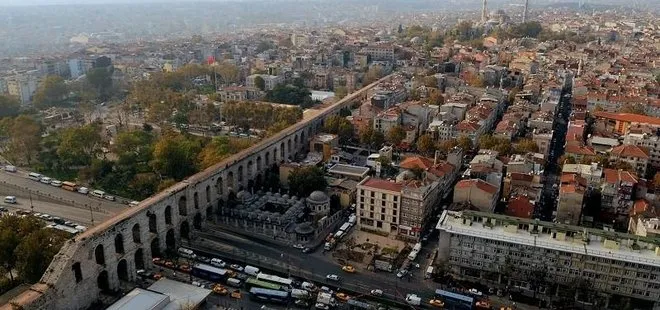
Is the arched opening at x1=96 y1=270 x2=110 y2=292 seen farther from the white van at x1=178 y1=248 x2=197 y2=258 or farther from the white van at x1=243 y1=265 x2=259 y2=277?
the white van at x1=243 y1=265 x2=259 y2=277

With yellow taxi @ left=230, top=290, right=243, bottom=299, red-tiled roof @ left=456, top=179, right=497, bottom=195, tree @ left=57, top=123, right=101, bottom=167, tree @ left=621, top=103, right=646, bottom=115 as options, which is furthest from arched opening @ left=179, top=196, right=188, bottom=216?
tree @ left=621, top=103, right=646, bottom=115

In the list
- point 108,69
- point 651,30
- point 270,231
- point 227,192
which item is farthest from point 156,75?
point 651,30

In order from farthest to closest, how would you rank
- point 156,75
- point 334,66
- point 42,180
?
point 334,66 < point 156,75 < point 42,180

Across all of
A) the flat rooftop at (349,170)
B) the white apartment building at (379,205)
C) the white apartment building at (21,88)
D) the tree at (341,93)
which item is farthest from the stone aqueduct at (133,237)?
the white apartment building at (21,88)

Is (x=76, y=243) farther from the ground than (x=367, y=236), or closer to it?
farther from the ground

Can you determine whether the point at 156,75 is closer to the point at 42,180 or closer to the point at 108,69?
the point at 108,69

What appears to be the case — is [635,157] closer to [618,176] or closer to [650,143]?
[650,143]

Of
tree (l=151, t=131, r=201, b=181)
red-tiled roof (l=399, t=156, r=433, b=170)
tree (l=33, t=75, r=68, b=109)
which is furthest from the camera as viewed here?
tree (l=33, t=75, r=68, b=109)
